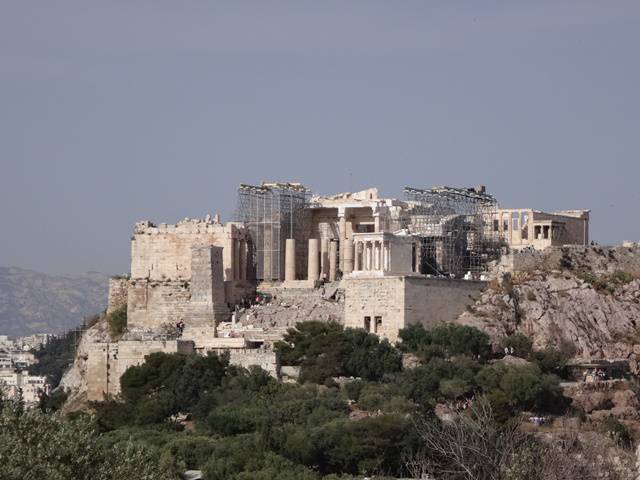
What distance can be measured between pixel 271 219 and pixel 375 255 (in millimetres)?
7860

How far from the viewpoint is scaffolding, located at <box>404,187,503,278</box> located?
3039 inches

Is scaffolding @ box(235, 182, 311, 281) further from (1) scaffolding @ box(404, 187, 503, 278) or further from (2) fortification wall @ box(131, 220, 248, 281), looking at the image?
(1) scaffolding @ box(404, 187, 503, 278)

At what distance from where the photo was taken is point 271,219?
79.3 meters

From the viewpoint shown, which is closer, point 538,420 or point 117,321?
point 538,420

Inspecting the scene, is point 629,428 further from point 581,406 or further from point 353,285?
point 353,285

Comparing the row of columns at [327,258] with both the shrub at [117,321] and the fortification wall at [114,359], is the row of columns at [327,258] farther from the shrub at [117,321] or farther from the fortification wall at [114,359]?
the shrub at [117,321]

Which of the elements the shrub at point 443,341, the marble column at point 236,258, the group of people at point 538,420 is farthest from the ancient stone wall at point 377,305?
the marble column at point 236,258

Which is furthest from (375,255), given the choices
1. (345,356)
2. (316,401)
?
(316,401)

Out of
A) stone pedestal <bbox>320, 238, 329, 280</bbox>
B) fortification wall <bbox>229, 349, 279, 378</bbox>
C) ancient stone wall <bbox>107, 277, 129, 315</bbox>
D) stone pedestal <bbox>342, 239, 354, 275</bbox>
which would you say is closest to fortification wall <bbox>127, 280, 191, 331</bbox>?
ancient stone wall <bbox>107, 277, 129, 315</bbox>

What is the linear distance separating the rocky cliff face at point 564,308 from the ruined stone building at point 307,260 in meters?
1.31

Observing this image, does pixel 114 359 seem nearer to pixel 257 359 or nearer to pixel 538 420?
pixel 257 359

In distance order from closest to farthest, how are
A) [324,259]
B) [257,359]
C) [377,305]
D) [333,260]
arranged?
[257,359] → [377,305] → [333,260] → [324,259]

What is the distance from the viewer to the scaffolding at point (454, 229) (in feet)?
253

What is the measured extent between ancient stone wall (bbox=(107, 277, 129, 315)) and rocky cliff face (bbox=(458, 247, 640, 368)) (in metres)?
17.1
